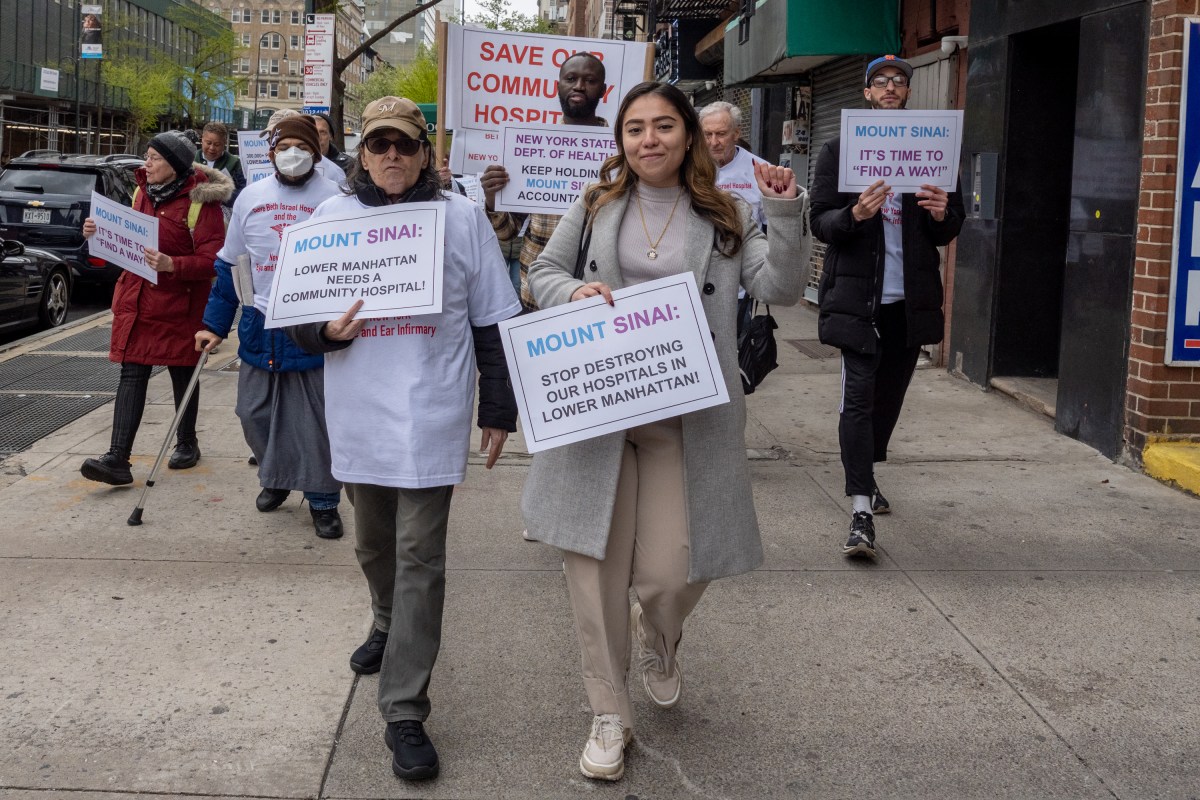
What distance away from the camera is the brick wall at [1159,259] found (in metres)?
6.75

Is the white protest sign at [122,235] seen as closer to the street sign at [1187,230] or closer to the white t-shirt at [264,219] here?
the white t-shirt at [264,219]

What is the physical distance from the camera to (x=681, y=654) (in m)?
4.54

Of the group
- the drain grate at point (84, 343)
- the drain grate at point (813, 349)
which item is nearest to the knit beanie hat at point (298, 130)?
the drain grate at point (84, 343)

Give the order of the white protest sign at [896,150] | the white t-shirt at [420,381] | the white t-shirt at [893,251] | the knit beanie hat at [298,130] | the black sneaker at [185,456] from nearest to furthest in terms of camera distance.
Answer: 1. the white t-shirt at [420,381]
2. the white protest sign at [896,150]
3. the knit beanie hat at [298,130]
4. the white t-shirt at [893,251]
5. the black sneaker at [185,456]

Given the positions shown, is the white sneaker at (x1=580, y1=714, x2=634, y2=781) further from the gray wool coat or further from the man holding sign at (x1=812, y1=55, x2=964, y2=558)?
the man holding sign at (x1=812, y1=55, x2=964, y2=558)

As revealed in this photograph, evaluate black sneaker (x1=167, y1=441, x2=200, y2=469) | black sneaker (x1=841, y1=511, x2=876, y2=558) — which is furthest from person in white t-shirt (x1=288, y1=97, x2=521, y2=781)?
black sneaker (x1=167, y1=441, x2=200, y2=469)

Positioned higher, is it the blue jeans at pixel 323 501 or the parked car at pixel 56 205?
the parked car at pixel 56 205

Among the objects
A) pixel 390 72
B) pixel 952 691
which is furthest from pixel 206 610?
pixel 390 72

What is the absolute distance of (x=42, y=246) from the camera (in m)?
15.9

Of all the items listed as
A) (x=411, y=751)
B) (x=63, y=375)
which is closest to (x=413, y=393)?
(x=411, y=751)

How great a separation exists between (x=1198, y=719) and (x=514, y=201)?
3.56 metres

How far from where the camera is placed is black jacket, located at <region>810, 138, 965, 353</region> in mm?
5617

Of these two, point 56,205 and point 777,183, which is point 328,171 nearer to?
point 777,183

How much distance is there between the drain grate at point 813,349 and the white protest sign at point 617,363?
8.02m
